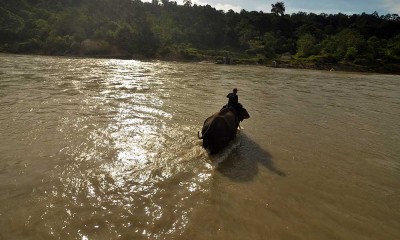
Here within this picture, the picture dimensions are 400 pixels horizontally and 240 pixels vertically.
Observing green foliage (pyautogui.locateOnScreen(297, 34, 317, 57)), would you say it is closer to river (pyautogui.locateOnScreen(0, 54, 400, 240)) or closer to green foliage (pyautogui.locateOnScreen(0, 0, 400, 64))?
green foliage (pyautogui.locateOnScreen(0, 0, 400, 64))

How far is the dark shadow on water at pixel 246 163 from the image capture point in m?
8.34

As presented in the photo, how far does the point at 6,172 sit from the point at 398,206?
913 cm

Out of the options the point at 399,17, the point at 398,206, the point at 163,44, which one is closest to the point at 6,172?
the point at 398,206

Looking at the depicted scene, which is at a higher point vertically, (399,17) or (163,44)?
(399,17)

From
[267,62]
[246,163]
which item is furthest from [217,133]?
[267,62]

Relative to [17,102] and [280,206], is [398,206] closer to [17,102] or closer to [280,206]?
[280,206]

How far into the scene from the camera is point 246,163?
30.1ft

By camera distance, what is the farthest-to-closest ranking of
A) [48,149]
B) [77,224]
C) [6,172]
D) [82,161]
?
[48,149], [82,161], [6,172], [77,224]

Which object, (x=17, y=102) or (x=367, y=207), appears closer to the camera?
(x=367, y=207)

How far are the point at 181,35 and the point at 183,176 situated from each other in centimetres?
8539

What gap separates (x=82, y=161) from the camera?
831cm

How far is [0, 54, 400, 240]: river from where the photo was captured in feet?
19.5

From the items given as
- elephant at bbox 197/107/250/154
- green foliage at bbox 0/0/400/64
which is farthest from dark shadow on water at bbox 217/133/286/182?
green foliage at bbox 0/0/400/64

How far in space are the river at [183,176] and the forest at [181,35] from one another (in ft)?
174
